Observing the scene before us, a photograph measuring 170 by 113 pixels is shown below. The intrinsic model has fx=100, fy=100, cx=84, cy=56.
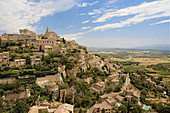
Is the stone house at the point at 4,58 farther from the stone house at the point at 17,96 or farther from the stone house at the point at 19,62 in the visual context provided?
the stone house at the point at 17,96

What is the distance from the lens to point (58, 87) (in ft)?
78.8

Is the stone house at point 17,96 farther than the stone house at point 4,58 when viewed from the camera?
No

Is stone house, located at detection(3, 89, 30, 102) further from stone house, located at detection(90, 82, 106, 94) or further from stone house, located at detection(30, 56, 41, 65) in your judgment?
stone house, located at detection(90, 82, 106, 94)

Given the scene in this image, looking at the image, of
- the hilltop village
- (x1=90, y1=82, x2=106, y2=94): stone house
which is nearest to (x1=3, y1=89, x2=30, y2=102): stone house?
the hilltop village

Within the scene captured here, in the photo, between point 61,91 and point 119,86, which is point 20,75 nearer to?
point 61,91

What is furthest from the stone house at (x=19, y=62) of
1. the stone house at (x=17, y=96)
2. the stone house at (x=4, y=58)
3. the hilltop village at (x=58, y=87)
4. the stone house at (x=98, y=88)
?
the stone house at (x=98, y=88)

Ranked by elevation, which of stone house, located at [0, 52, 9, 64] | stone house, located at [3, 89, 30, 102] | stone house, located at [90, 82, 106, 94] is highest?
stone house, located at [0, 52, 9, 64]

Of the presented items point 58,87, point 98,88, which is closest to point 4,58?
point 58,87

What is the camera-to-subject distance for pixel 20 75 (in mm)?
24234

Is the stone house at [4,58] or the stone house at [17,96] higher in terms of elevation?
the stone house at [4,58]

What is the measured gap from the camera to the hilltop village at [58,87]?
19.3 metres

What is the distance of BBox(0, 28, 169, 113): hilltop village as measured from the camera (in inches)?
760

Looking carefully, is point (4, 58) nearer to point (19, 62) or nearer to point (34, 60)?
point (19, 62)

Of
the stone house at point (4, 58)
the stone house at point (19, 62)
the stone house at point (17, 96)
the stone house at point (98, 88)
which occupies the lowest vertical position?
the stone house at point (98, 88)
